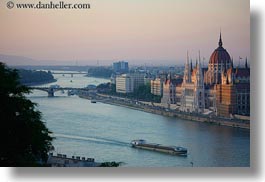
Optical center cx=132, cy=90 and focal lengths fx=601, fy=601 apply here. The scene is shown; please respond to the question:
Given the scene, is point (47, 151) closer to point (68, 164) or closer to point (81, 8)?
point (68, 164)

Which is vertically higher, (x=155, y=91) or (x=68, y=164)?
(x=155, y=91)

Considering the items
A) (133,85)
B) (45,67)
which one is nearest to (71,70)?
(45,67)

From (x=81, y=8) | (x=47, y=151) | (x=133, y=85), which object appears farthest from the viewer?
(x=133, y=85)

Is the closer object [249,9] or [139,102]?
[249,9]

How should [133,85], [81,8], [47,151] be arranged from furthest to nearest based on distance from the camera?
[133,85]
[81,8]
[47,151]

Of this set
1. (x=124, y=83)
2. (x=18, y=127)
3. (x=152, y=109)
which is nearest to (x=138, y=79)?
(x=124, y=83)

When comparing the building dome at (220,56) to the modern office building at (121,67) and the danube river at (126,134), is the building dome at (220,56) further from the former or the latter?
the modern office building at (121,67)

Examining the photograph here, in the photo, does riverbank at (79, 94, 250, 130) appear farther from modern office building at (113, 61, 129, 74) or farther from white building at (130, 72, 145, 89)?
modern office building at (113, 61, 129, 74)
